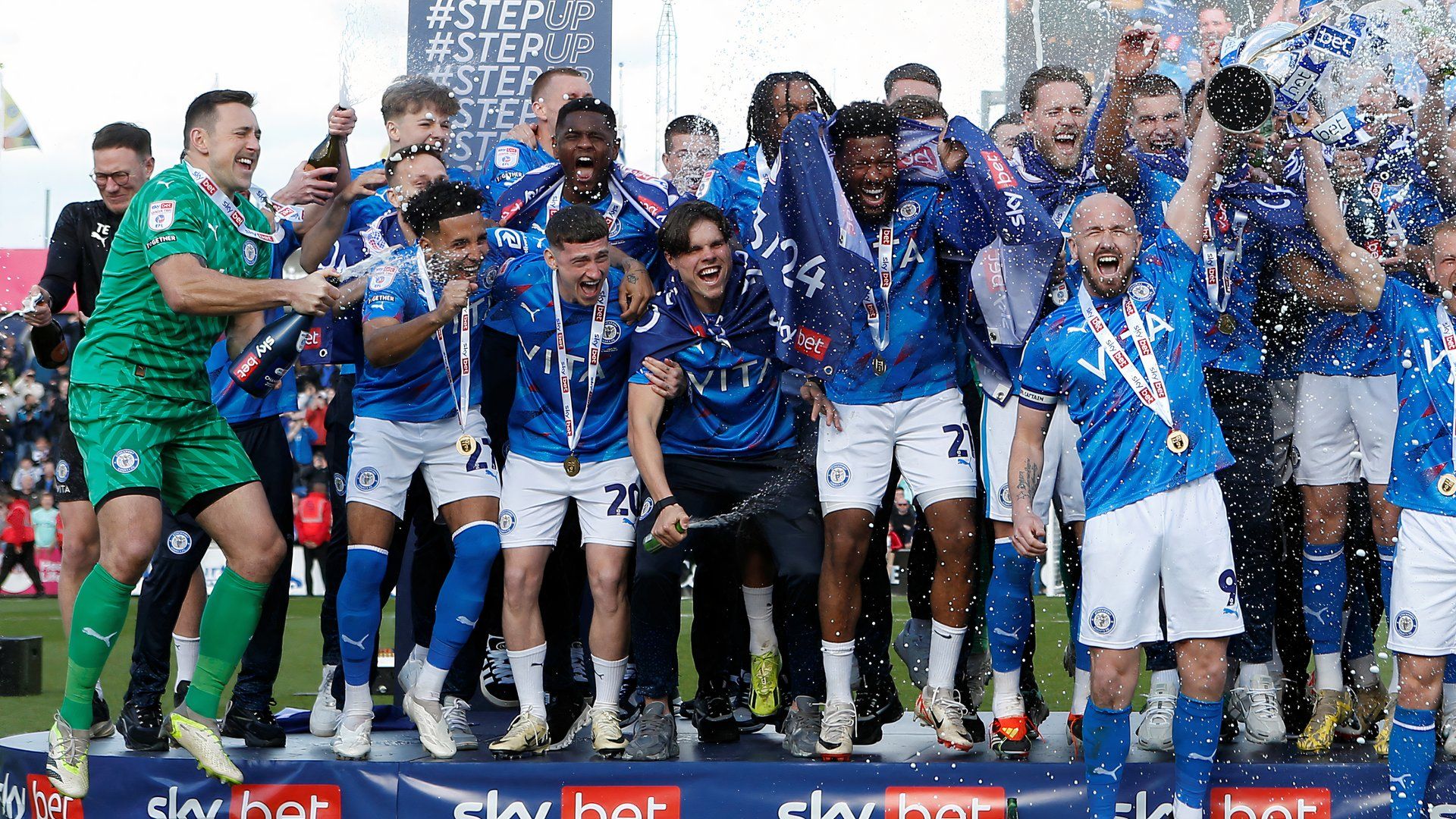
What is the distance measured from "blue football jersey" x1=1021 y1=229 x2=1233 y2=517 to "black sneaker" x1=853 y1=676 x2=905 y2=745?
1215 mm

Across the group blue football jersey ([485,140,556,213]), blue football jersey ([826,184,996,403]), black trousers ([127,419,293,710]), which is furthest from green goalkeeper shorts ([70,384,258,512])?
blue football jersey ([826,184,996,403])

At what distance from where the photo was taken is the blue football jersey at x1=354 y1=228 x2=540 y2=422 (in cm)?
516

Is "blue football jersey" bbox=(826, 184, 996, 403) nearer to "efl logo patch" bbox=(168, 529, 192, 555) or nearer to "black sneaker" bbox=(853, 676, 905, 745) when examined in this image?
"black sneaker" bbox=(853, 676, 905, 745)

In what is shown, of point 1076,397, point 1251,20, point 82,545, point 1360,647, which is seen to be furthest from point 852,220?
point 1251,20

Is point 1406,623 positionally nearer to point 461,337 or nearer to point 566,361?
point 566,361

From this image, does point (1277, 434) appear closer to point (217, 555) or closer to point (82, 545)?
point (82, 545)

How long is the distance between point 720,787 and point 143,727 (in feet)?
6.80

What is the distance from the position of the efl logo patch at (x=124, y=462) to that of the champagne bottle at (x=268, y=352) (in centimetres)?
41

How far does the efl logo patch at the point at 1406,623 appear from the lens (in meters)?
4.40

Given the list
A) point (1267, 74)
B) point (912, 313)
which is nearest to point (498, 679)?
point (912, 313)

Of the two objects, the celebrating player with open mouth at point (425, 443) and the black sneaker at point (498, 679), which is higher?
the celebrating player with open mouth at point (425, 443)

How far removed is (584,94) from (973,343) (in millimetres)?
2047

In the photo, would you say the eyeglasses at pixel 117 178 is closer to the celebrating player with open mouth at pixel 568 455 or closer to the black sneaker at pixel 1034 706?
the celebrating player with open mouth at pixel 568 455

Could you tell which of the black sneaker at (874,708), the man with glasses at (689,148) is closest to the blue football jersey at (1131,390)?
the black sneaker at (874,708)
